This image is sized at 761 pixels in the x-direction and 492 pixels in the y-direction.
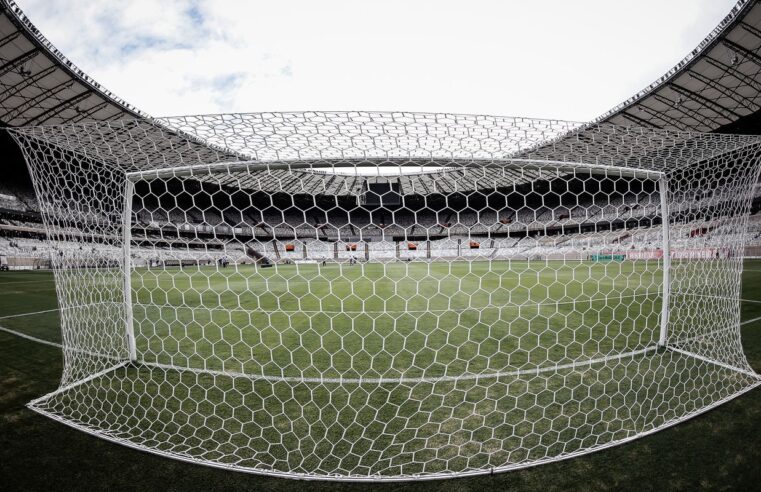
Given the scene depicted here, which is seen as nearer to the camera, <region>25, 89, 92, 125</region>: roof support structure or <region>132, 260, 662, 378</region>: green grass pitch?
<region>132, 260, 662, 378</region>: green grass pitch

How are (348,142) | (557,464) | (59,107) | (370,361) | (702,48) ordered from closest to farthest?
(557,464) < (348,142) < (370,361) < (702,48) < (59,107)

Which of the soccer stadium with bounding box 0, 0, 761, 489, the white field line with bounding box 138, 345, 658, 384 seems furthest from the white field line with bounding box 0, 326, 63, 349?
the white field line with bounding box 138, 345, 658, 384

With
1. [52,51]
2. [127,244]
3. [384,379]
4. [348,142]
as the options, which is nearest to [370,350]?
[384,379]

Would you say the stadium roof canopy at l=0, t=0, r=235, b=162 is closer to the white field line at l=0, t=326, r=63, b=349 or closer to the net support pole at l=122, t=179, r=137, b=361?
the white field line at l=0, t=326, r=63, b=349

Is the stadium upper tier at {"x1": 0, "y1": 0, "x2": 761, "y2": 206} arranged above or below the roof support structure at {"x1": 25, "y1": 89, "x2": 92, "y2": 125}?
below

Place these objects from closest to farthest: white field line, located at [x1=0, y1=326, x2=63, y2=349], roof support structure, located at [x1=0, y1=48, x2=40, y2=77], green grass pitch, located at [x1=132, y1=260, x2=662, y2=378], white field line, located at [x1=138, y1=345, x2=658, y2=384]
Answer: white field line, located at [x1=138, y1=345, x2=658, y2=384] < green grass pitch, located at [x1=132, y1=260, x2=662, y2=378] < white field line, located at [x1=0, y1=326, x2=63, y2=349] < roof support structure, located at [x1=0, y1=48, x2=40, y2=77]

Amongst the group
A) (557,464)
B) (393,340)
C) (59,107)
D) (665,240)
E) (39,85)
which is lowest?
(393,340)

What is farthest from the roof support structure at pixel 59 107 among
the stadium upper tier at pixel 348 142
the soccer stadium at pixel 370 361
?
the stadium upper tier at pixel 348 142

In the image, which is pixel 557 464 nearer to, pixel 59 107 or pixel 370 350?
pixel 370 350

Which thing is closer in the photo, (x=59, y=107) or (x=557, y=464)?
(x=557, y=464)

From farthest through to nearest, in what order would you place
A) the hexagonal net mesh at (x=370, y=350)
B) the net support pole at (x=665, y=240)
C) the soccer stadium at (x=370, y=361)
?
the net support pole at (x=665, y=240) < the hexagonal net mesh at (x=370, y=350) < the soccer stadium at (x=370, y=361)

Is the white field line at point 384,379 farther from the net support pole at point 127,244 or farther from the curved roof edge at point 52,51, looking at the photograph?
the curved roof edge at point 52,51

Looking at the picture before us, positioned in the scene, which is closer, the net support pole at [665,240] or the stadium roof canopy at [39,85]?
the net support pole at [665,240]

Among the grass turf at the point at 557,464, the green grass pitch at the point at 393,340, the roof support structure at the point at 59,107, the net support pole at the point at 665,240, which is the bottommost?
the green grass pitch at the point at 393,340
